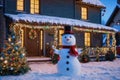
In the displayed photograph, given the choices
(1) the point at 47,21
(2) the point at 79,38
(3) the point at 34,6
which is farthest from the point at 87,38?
(1) the point at 47,21

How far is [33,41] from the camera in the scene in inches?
976

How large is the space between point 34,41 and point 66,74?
36.6ft

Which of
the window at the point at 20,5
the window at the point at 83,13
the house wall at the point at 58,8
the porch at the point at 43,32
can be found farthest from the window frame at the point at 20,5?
the window at the point at 83,13

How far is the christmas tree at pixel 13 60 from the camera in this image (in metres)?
14.5

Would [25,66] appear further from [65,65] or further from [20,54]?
[65,65]

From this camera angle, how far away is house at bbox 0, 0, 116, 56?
2192cm

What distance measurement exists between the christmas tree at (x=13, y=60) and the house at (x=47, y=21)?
5.13m

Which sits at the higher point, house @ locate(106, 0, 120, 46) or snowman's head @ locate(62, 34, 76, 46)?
house @ locate(106, 0, 120, 46)

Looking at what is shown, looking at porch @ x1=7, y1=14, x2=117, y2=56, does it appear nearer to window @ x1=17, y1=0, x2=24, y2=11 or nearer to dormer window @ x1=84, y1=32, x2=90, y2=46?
window @ x1=17, y1=0, x2=24, y2=11

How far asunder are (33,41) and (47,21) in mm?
3341

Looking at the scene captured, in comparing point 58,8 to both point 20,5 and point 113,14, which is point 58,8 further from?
point 113,14

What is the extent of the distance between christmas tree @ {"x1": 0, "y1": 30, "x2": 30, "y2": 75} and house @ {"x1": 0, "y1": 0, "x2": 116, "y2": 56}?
5126 mm

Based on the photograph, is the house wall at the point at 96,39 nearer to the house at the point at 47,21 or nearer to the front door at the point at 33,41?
the house at the point at 47,21

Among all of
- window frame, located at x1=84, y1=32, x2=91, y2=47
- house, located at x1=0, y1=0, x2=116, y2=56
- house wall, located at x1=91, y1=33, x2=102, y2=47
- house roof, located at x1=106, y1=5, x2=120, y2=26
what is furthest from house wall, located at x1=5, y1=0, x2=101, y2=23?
house roof, located at x1=106, y1=5, x2=120, y2=26
